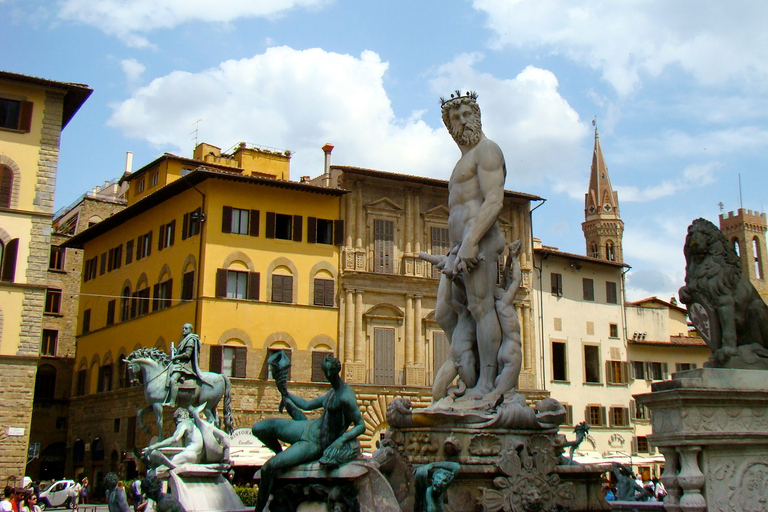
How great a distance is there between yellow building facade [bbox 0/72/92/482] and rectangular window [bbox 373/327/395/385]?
46.5 ft

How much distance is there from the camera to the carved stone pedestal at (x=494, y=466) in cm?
773

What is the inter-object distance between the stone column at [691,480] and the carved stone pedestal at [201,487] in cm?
455

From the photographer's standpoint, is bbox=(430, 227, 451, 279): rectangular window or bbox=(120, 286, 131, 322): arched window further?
bbox=(430, 227, 451, 279): rectangular window

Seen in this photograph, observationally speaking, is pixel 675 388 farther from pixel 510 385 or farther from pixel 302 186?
pixel 302 186

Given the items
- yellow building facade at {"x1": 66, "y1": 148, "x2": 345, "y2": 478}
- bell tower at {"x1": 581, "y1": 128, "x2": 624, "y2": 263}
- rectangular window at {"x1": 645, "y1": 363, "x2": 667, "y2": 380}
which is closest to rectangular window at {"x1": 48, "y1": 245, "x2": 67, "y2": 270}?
yellow building facade at {"x1": 66, "y1": 148, "x2": 345, "y2": 478}

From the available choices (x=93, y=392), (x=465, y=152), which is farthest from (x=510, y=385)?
(x=93, y=392)

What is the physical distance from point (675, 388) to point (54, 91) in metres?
31.0

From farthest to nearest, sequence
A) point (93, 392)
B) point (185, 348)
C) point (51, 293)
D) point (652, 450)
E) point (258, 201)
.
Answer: point (51, 293)
point (652, 450)
point (93, 392)
point (258, 201)
point (185, 348)

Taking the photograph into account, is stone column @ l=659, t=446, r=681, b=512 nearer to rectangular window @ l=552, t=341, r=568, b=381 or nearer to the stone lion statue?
the stone lion statue

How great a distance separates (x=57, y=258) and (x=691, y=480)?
157 ft

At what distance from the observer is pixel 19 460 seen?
1195 inches

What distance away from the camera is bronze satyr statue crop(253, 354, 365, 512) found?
243 inches

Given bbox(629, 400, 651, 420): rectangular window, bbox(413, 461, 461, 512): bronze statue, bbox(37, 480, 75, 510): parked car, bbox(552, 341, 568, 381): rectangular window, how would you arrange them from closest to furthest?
bbox(413, 461, 461, 512): bronze statue → bbox(37, 480, 75, 510): parked car → bbox(552, 341, 568, 381): rectangular window → bbox(629, 400, 651, 420): rectangular window

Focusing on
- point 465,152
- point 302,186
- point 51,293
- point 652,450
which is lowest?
point 652,450
